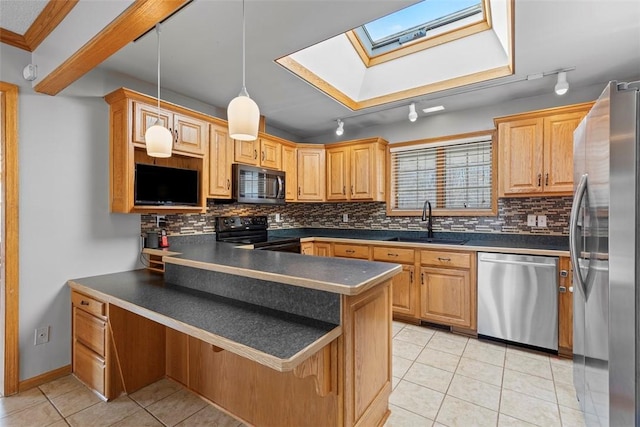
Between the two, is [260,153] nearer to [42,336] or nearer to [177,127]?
[177,127]

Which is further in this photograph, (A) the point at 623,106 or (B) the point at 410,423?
(B) the point at 410,423

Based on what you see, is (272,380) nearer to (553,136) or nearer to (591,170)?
(591,170)

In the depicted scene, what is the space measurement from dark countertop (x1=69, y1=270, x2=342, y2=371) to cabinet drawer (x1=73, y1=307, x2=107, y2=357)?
204 millimetres

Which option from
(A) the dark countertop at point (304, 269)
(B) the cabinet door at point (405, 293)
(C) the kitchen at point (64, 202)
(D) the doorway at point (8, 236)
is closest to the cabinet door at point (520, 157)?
(C) the kitchen at point (64, 202)

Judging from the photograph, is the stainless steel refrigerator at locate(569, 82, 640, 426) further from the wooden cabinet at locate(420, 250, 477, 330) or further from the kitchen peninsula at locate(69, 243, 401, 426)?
the wooden cabinet at locate(420, 250, 477, 330)

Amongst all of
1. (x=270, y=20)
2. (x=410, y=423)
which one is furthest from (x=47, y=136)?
(x=410, y=423)

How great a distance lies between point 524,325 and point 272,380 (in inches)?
93.5

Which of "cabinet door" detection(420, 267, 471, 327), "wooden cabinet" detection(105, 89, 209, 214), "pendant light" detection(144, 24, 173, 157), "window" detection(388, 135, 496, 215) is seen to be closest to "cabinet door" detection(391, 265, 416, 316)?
"cabinet door" detection(420, 267, 471, 327)

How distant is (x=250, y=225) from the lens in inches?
151

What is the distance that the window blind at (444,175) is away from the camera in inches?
139

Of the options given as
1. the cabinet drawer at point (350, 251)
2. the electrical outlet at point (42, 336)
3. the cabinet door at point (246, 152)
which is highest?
the cabinet door at point (246, 152)

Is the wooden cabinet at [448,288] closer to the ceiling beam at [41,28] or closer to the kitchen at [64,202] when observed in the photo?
the kitchen at [64,202]

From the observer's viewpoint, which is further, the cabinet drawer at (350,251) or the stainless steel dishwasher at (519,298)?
the cabinet drawer at (350,251)

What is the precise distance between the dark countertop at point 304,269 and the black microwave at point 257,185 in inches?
51.1
